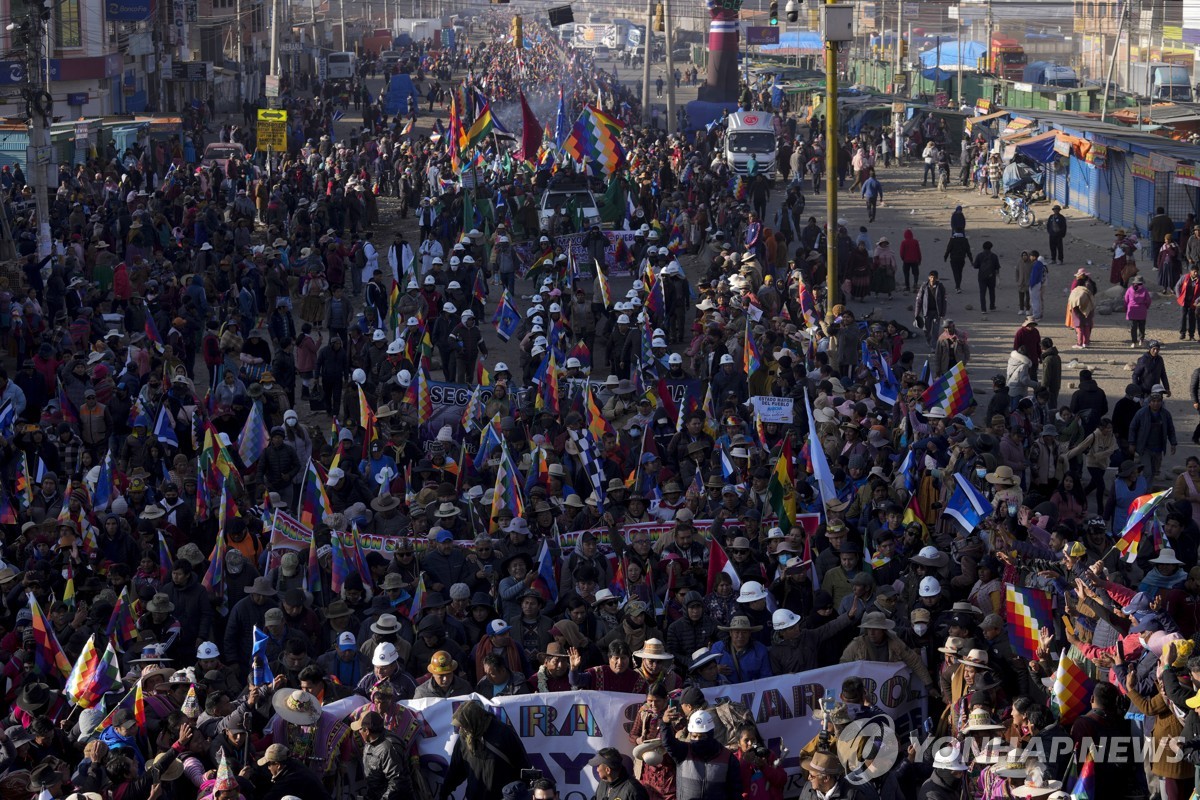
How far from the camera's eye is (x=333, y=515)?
41.4ft

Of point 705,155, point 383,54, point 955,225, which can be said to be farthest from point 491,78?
point 955,225

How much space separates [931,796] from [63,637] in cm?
587

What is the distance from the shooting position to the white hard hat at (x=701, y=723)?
319 inches

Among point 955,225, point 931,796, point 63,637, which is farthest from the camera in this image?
point 955,225

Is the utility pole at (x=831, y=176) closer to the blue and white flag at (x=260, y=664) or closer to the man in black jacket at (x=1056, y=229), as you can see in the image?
the man in black jacket at (x=1056, y=229)

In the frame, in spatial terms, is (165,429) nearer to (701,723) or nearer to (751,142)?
(701,723)

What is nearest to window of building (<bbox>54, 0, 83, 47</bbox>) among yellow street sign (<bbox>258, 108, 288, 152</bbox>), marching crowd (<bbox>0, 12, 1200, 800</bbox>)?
yellow street sign (<bbox>258, 108, 288, 152</bbox>)

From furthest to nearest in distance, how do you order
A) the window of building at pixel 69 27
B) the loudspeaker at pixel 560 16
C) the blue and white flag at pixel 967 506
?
1. the loudspeaker at pixel 560 16
2. the window of building at pixel 69 27
3. the blue and white flag at pixel 967 506

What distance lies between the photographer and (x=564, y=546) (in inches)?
475

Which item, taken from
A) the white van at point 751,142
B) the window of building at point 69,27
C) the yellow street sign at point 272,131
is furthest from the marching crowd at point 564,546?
the window of building at point 69,27

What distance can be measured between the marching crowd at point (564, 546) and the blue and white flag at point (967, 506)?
0.02 meters

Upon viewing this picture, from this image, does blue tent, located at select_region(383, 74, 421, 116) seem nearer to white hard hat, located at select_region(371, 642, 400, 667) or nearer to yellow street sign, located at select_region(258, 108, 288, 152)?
yellow street sign, located at select_region(258, 108, 288, 152)

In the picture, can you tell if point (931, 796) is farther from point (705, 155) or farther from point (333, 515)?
point (705, 155)

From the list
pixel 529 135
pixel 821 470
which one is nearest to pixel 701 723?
pixel 821 470
